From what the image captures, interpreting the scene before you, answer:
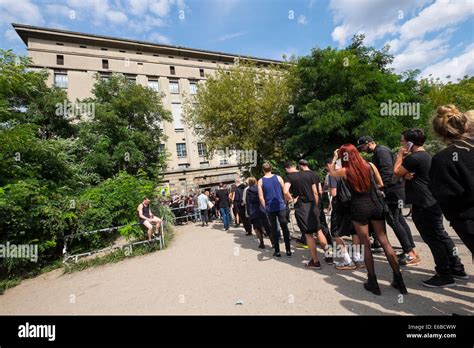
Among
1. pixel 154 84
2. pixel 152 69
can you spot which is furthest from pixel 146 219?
pixel 152 69

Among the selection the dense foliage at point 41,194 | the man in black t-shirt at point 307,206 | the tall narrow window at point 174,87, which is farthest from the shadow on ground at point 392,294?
the tall narrow window at point 174,87

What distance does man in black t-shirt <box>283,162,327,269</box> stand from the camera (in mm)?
4047

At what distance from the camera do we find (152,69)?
32594 millimetres

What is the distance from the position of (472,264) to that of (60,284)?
26.0 ft

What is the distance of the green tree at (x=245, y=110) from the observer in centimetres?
1445

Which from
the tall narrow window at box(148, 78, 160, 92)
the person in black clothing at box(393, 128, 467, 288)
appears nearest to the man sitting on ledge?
the person in black clothing at box(393, 128, 467, 288)

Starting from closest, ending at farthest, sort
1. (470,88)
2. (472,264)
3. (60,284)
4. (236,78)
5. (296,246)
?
(472,264), (60,284), (296,246), (236,78), (470,88)

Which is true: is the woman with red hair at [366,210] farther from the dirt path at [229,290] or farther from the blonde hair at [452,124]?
the blonde hair at [452,124]

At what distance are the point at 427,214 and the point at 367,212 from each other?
821 millimetres

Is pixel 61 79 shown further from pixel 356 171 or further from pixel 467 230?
pixel 467 230
